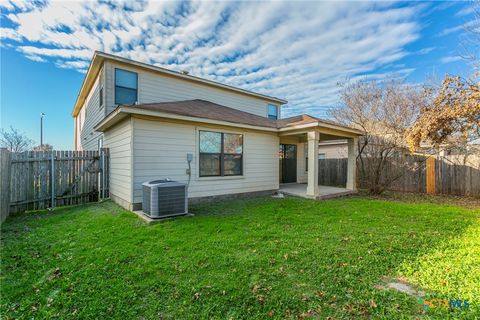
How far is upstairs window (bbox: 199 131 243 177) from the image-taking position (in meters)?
7.21

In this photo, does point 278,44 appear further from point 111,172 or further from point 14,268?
point 14,268

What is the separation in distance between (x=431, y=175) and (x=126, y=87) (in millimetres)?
13026

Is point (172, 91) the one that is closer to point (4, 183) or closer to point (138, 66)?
point (138, 66)

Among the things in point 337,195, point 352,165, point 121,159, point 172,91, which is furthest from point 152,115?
point 352,165

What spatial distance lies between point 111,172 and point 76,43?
5556 millimetres

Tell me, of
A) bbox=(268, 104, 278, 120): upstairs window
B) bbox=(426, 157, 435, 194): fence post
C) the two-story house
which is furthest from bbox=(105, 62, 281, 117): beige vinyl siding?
bbox=(426, 157, 435, 194): fence post

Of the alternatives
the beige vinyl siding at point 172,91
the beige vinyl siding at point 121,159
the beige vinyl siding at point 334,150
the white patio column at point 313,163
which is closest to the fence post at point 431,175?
the white patio column at point 313,163

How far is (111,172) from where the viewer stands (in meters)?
7.75

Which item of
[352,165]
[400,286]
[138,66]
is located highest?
[138,66]

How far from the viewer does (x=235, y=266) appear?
2.97 metres

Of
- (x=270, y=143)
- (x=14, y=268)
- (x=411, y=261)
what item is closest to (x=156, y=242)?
(x=14, y=268)

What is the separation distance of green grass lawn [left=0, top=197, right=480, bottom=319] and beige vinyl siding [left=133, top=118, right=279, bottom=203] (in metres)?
1.60

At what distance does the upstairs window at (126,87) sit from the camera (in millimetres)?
8131

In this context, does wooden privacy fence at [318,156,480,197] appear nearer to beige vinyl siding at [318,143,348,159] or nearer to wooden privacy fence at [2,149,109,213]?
beige vinyl siding at [318,143,348,159]
